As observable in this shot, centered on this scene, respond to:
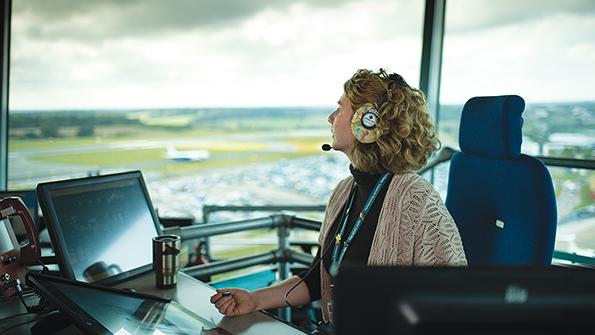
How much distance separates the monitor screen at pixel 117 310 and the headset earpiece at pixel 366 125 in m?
0.74

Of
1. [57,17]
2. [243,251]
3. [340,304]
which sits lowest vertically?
[243,251]

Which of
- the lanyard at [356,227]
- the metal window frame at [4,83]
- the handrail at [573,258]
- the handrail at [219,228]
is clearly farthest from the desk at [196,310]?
the metal window frame at [4,83]

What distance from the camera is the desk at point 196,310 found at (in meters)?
1.43

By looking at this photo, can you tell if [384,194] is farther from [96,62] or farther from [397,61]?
[96,62]

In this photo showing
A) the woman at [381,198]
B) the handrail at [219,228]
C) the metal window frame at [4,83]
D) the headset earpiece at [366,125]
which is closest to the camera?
the woman at [381,198]

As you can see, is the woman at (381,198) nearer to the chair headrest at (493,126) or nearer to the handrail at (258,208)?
the chair headrest at (493,126)

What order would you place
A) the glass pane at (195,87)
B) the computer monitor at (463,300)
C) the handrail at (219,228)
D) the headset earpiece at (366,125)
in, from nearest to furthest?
1. the computer monitor at (463,300)
2. the headset earpiece at (366,125)
3. the handrail at (219,228)
4. the glass pane at (195,87)

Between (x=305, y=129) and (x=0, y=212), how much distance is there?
211 cm

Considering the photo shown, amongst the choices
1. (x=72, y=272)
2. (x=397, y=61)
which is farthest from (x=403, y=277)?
(x=397, y=61)

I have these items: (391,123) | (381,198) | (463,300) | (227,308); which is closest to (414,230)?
(381,198)

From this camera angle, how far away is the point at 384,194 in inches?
70.2

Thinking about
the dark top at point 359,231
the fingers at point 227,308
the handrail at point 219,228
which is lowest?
the fingers at point 227,308

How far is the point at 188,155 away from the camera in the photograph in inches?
138

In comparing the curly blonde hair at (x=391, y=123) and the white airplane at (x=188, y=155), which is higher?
the curly blonde hair at (x=391, y=123)
